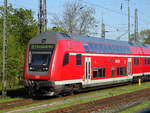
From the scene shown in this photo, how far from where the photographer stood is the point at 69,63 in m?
16.6

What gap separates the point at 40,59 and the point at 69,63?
165 centimetres

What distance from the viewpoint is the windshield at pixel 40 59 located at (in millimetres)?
15898

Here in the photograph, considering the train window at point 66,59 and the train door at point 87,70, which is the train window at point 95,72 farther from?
the train window at point 66,59

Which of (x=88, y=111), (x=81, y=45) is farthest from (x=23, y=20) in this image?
(x=88, y=111)

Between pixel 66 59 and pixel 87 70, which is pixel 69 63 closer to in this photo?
pixel 66 59

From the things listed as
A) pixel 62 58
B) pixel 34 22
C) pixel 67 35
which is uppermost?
pixel 34 22

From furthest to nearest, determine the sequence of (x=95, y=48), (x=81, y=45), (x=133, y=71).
Answer: (x=133, y=71) < (x=95, y=48) < (x=81, y=45)

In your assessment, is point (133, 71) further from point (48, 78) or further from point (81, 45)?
point (48, 78)

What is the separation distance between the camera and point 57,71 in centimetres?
1573

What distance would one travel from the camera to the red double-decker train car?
1581 cm

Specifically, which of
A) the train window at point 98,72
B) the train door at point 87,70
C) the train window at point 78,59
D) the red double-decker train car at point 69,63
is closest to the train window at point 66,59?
the red double-decker train car at point 69,63

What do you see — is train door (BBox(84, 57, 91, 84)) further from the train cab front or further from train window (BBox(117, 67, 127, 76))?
train window (BBox(117, 67, 127, 76))

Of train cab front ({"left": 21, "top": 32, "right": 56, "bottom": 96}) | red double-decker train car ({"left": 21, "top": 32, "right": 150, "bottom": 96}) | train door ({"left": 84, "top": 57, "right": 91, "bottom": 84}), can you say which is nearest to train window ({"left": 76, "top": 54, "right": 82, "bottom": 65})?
red double-decker train car ({"left": 21, "top": 32, "right": 150, "bottom": 96})

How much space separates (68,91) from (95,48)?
392 cm
